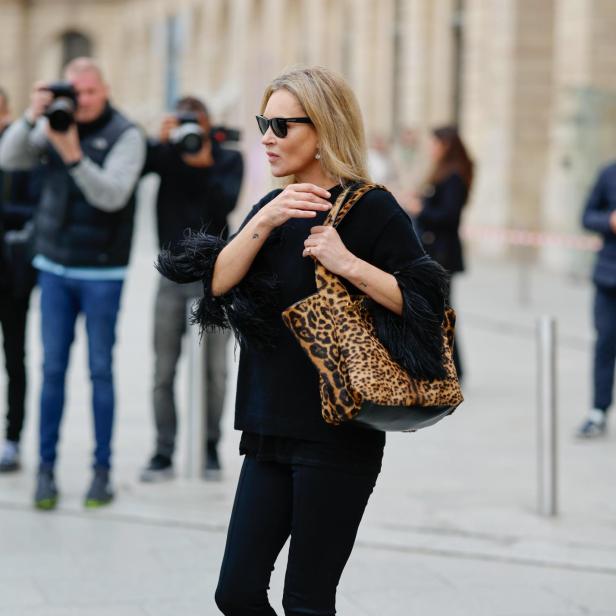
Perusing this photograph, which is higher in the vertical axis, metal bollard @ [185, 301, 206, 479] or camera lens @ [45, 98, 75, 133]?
camera lens @ [45, 98, 75, 133]

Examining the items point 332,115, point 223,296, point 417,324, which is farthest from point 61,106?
point 417,324

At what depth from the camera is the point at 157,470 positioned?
7.20 metres

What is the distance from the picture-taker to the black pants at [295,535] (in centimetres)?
361

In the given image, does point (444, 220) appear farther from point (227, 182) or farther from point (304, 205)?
point (304, 205)

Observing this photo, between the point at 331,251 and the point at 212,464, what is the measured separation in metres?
3.90

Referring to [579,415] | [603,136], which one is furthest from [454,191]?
[603,136]

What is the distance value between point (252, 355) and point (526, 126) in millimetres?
Answer: 21387

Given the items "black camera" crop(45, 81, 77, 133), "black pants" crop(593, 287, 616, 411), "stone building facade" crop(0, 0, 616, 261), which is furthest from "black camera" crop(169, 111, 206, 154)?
"stone building facade" crop(0, 0, 616, 261)

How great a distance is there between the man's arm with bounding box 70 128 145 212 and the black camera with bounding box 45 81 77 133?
174 mm

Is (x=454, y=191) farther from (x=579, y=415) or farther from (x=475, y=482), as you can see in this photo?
(x=475, y=482)

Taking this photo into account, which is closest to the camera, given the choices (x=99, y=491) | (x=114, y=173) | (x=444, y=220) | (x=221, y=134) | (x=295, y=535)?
(x=295, y=535)

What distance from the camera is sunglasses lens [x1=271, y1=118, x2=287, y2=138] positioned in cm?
368

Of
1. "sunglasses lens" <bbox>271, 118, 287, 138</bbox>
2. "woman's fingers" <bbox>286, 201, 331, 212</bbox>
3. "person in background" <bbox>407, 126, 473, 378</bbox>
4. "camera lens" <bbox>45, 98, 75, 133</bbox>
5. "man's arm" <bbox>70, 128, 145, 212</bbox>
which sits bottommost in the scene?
"person in background" <bbox>407, 126, 473, 378</bbox>

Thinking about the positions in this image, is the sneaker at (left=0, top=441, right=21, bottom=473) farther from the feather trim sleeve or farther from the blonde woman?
the blonde woman
